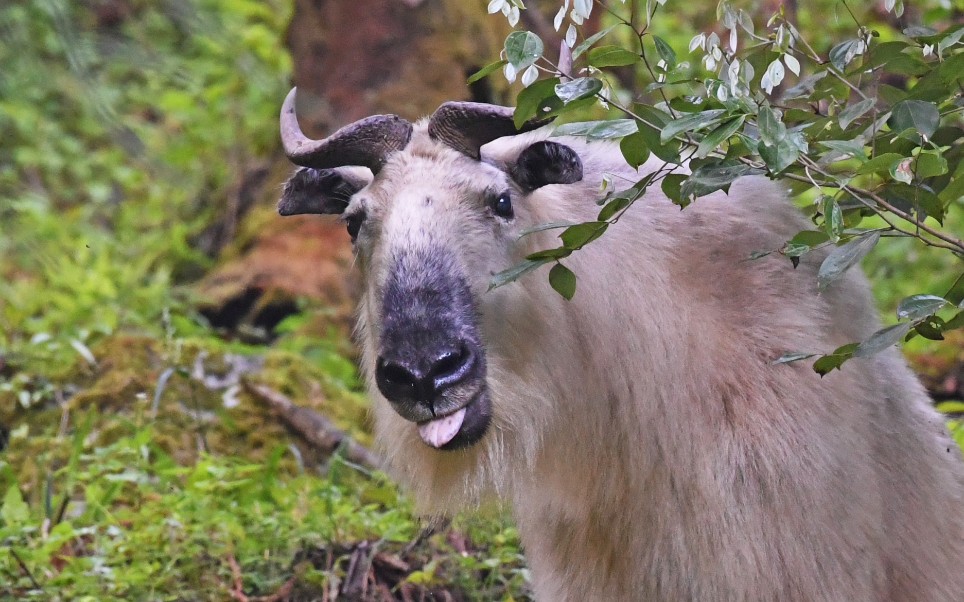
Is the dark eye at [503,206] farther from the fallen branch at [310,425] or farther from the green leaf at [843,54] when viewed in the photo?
the fallen branch at [310,425]

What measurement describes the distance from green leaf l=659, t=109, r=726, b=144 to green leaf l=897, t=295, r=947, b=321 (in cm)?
67

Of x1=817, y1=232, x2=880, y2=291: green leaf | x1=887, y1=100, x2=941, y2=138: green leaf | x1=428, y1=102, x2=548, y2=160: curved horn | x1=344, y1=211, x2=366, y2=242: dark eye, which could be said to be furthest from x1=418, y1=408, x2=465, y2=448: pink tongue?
x1=887, y1=100, x2=941, y2=138: green leaf

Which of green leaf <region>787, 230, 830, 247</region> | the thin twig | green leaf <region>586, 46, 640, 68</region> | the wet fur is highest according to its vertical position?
green leaf <region>586, 46, 640, 68</region>

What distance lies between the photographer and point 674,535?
11.6 ft

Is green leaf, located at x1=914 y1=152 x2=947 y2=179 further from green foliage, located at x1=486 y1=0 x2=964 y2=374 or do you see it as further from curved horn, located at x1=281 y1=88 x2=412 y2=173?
curved horn, located at x1=281 y1=88 x2=412 y2=173

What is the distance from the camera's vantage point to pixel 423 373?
3104mm

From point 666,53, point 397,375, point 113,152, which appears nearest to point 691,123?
point 666,53

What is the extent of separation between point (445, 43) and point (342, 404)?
3.47 meters

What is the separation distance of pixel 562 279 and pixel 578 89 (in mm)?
530

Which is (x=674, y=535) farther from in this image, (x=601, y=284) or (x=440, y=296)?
(x=440, y=296)

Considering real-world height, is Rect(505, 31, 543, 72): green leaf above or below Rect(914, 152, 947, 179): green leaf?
above

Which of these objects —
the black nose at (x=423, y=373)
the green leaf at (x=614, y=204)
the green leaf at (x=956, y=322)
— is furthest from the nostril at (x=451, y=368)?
the green leaf at (x=956, y=322)

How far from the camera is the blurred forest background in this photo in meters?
3.38

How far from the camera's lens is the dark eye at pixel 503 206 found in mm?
3477
